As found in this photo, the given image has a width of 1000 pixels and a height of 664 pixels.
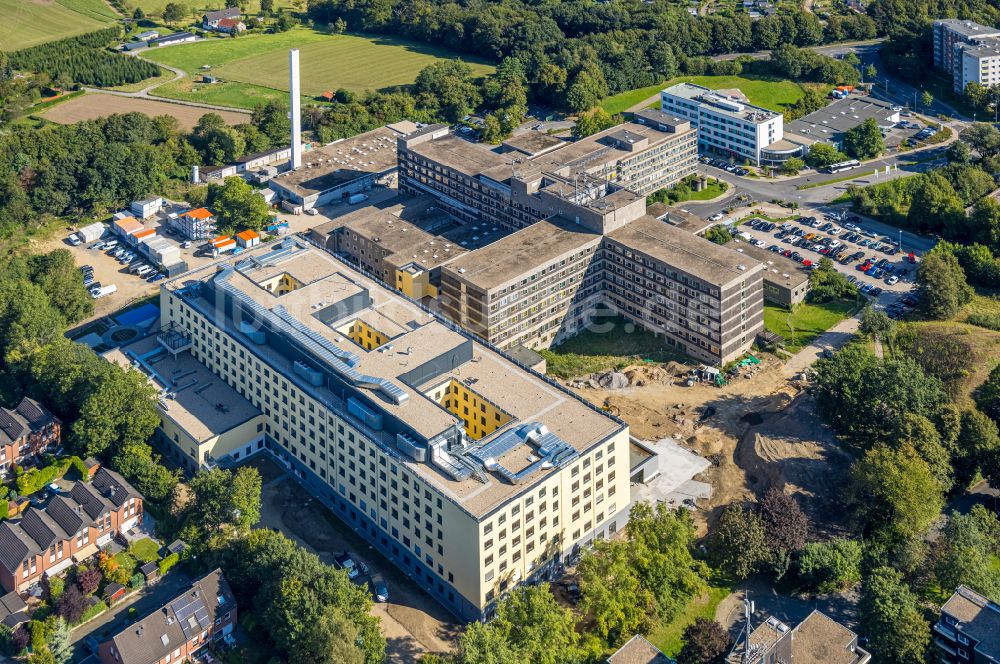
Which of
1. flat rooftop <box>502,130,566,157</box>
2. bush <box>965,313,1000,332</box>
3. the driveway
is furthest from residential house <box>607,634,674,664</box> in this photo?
flat rooftop <box>502,130,566,157</box>

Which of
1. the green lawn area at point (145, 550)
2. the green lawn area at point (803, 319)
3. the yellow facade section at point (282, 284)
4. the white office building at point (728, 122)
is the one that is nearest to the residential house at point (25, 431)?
the green lawn area at point (145, 550)

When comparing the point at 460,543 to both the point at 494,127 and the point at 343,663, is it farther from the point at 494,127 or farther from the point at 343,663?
the point at 494,127

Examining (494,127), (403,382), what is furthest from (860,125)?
(403,382)

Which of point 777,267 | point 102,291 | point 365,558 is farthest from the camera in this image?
point 777,267

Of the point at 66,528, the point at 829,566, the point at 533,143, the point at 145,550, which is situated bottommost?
the point at 145,550

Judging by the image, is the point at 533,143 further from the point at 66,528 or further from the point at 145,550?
the point at 66,528

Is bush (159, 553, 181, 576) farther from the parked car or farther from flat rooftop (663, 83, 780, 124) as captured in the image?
flat rooftop (663, 83, 780, 124)

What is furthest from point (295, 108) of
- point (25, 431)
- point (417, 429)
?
point (417, 429)
